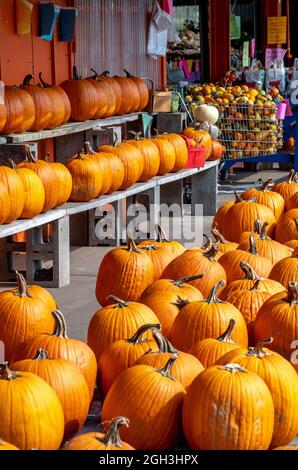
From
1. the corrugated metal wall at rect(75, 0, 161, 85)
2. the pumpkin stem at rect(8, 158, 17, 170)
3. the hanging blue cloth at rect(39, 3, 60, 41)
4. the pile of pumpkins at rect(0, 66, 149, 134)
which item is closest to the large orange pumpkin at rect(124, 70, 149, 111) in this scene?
the pile of pumpkins at rect(0, 66, 149, 134)

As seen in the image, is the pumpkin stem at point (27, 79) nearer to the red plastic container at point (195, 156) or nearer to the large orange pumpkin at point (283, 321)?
the red plastic container at point (195, 156)

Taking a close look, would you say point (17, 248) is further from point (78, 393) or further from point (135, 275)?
point (78, 393)

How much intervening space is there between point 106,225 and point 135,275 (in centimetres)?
450

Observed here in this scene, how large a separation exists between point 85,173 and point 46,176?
68 centimetres

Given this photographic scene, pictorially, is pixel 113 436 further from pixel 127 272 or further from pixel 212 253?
pixel 127 272

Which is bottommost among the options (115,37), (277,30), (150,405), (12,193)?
(150,405)

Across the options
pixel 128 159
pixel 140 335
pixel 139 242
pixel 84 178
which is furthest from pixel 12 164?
pixel 140 335

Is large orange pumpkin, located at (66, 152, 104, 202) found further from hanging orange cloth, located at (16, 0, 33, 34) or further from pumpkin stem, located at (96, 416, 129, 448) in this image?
pumpkin stem, located at (96, 416, 129, 448)

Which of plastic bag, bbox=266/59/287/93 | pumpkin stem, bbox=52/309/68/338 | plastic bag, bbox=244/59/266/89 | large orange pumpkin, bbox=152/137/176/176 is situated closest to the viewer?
pumpkin stem, bbox=52/309/68/338

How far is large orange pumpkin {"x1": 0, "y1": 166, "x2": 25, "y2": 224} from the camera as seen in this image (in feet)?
23.4

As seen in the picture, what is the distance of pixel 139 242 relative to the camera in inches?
378

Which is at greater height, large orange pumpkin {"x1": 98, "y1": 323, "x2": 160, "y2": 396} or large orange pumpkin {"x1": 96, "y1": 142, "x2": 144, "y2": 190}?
large orange pumpkin {"x1": 96, "y1": 142, "x2": 144, "y2": 190}
